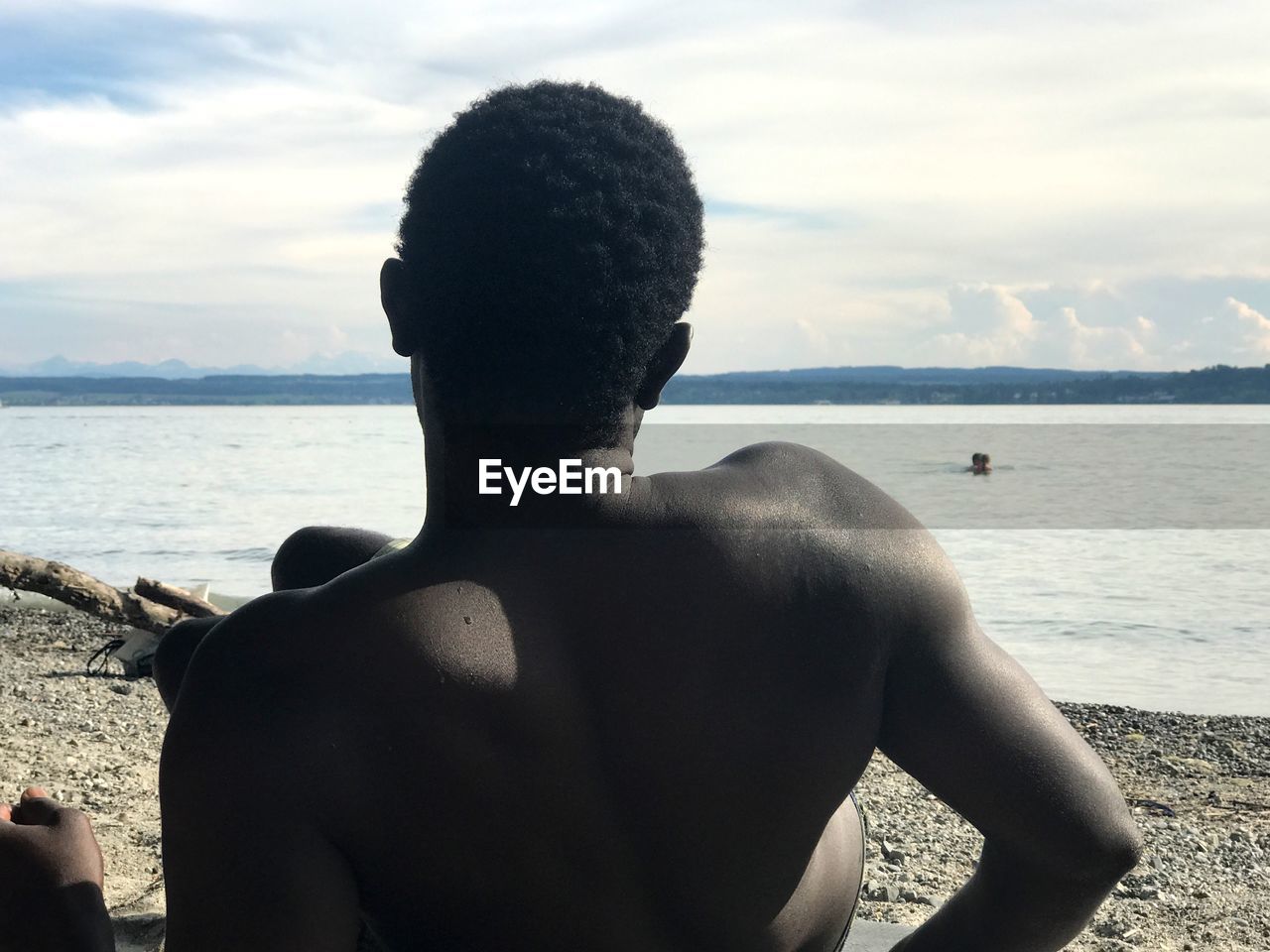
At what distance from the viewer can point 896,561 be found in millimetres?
1297

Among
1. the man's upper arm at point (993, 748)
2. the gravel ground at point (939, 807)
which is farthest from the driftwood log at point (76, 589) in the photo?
the man's upper arm at point (993, 748)

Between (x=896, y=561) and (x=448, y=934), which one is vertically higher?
(x=896, y=561)

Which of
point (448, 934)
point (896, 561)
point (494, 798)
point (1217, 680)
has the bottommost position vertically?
point (1217, 680)

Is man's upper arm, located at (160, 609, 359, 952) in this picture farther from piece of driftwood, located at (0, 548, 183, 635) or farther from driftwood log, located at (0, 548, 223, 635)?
piece of driftwood, located at (0, 548, 183, 635)

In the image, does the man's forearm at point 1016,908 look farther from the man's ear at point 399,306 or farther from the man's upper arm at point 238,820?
the man's ear at point 399,306

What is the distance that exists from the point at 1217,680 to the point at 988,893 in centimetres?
870

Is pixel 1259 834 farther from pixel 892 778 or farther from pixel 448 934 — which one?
pixel 448 934

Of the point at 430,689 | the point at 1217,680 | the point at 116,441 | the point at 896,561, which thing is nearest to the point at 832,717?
the point at 896,561

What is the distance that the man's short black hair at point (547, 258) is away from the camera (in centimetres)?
118

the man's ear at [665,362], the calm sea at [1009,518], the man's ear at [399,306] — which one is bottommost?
the calm sea at [1009,518]

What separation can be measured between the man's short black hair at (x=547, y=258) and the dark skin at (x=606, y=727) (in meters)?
0.05

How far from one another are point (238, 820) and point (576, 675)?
330mm

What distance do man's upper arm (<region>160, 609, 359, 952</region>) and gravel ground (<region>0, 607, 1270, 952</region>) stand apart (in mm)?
1938

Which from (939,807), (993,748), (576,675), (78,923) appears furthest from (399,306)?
(939,807)
